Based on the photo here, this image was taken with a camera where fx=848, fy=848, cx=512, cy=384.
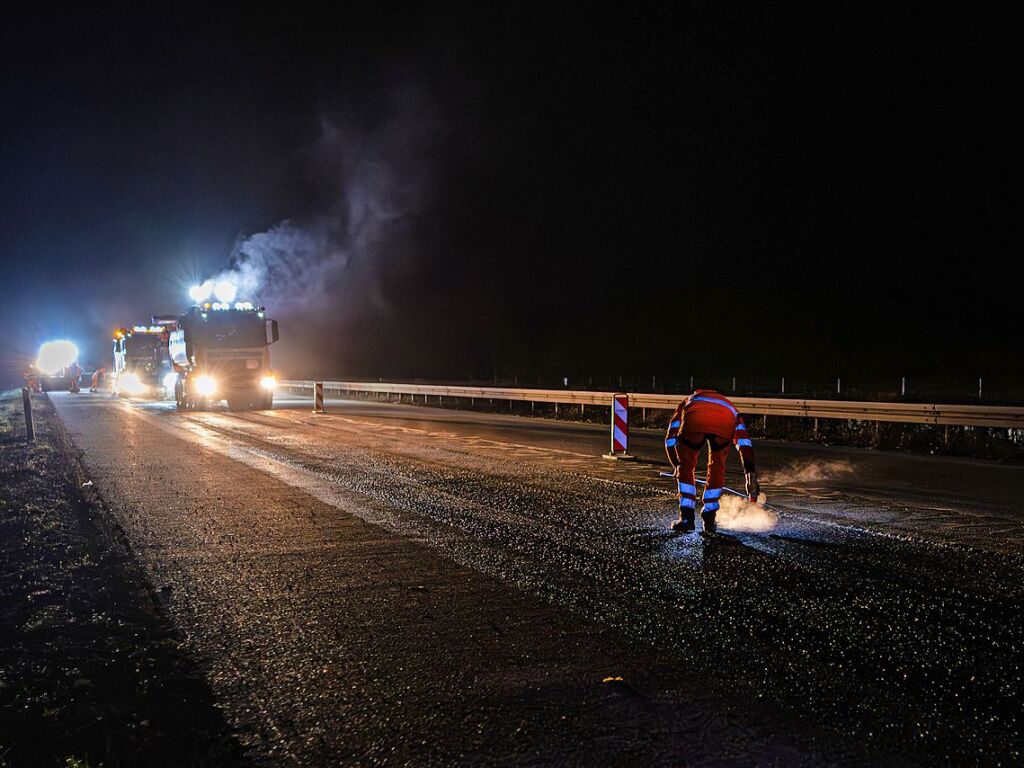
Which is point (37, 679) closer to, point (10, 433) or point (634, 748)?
point (634, 748)

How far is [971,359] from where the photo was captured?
53.0 meters

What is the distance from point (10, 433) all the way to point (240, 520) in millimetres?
15133

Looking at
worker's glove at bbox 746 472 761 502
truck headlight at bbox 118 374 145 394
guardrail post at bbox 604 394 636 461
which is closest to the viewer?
worker's glove at bbox 746 472 761 502

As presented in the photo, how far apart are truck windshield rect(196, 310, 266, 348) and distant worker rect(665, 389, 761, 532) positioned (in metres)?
23.1

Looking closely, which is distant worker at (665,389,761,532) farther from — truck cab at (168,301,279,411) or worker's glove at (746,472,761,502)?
truck cab at (168,301,279,411)

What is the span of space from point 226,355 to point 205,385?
3.96 feet

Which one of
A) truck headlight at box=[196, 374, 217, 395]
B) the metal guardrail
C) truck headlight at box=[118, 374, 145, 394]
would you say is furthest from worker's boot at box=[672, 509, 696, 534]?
truck headlight at box=[118, 374, 145, 394]

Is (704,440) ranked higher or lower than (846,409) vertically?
higher

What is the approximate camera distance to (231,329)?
93.4ft

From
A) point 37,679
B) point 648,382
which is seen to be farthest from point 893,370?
point 37,679

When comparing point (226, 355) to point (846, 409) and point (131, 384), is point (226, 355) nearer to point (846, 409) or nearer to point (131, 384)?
point (131, 384)

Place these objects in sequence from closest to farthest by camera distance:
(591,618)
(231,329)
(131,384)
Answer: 1. (591,618)
2. (231,329)
3. (131,384)

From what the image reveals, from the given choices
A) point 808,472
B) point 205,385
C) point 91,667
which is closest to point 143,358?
point 205,385

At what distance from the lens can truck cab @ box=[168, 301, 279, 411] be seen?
2822cm
